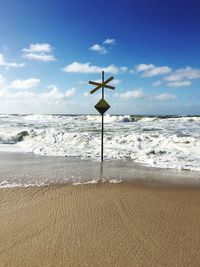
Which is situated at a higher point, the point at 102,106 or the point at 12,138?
the point at 102,106

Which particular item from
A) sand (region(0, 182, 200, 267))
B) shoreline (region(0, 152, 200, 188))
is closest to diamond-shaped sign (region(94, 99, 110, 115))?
shoreline (region(0, 152, 200, 188))

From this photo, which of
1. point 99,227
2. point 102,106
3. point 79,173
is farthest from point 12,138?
point 99,227

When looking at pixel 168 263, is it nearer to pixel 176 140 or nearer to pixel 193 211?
pixel 193 211

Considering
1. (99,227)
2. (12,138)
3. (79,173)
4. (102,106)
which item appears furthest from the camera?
(12,138)

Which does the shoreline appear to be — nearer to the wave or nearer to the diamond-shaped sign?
the diamond-shaped sign

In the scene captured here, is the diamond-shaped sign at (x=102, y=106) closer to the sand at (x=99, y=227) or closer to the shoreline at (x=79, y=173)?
the shoreline at (x=79, y=173)

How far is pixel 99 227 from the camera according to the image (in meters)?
4.07

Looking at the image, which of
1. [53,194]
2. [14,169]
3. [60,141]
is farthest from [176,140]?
[53,194]

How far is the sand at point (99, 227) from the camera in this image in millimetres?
3240

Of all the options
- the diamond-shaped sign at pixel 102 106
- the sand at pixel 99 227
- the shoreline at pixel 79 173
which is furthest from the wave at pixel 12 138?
the sand at pixel 99 227

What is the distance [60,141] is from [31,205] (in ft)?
39.3

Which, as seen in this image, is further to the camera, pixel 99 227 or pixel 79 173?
pixel 79 173

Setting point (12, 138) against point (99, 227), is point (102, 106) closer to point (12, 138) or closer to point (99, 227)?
point (99, 227)

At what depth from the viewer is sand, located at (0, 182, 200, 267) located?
3.24 meters
